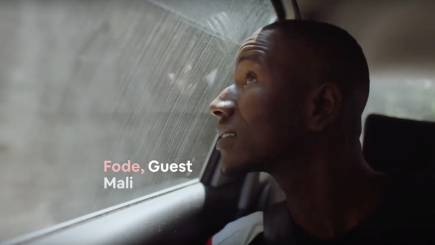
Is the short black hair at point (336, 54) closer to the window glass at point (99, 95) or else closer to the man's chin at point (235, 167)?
the window glass at point (99, 95)

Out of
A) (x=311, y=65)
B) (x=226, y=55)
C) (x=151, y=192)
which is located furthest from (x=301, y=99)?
(x=151, y=192)

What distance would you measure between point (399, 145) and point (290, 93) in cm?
31

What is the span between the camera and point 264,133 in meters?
0.83

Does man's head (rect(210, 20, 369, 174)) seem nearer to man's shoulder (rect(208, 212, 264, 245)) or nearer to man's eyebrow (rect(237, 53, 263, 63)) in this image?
man's eyebrow (rect(237, 53, 263, 63))

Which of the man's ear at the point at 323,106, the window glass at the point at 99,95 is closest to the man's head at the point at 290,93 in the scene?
the man's ear at the point at 323,106

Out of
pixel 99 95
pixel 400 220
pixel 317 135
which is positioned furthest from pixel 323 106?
pixel 99 95

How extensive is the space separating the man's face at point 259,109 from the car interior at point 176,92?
0.23 feet

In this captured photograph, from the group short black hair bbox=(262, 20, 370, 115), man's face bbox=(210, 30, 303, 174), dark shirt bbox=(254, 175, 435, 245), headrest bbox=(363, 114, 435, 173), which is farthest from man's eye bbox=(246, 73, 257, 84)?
dark shirt bbox=(254, 175, 435, 245)

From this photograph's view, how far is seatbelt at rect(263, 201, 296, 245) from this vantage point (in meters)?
0.89

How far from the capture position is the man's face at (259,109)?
812 mm

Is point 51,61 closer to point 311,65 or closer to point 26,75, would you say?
point 26,75

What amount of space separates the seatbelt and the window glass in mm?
244

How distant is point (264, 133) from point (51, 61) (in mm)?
486

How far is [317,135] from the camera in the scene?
0.82 meters
